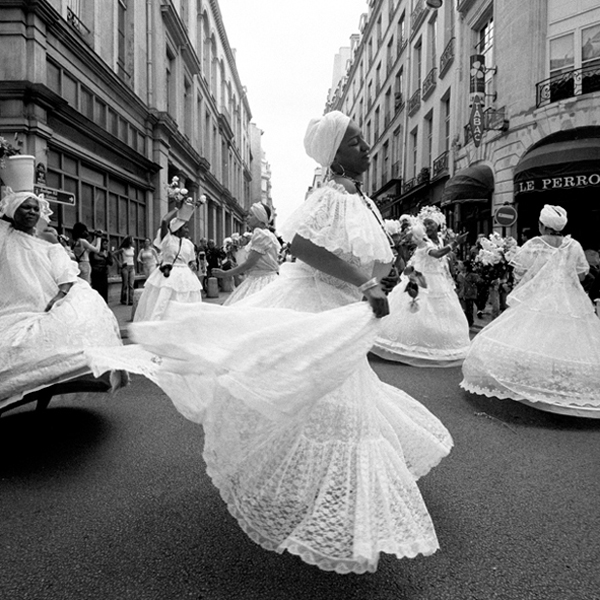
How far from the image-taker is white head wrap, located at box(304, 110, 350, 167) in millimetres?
2264

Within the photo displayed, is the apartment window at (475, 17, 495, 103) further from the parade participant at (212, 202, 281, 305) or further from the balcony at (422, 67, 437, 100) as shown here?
the parade participant at (212, 202, 281, 305)

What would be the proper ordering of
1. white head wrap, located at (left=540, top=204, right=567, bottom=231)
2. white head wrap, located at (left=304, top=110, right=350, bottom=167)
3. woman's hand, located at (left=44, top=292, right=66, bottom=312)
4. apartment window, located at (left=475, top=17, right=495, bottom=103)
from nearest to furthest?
white head wrap, located at (left=304, top=110, right=350, bottom=167) < woman's hand, located at (left=44, top=292, right=66, bottom=312) < white head wrap, located at (left=540, top=204, right=567, bottom=231) < apartment window, located at (left=475, top=17, right=495, bottom=103)

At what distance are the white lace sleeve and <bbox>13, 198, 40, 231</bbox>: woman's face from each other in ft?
7.90

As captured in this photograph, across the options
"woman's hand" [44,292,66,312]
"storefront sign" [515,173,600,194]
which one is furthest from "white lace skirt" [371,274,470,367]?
"storefront sign" [515,173,600,194]

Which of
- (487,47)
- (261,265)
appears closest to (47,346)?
(261,265)

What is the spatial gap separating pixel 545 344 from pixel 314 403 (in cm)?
329

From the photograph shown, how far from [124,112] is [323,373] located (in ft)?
54.2

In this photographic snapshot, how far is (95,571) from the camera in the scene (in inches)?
80.4

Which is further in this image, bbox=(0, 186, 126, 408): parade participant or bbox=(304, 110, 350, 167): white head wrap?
bbox=(0, 186, 126, 408): parade participant

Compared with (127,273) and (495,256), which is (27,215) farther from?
(127,273)

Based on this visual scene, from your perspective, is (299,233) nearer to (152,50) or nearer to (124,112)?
(124,112)

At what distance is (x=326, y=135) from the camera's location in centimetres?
228

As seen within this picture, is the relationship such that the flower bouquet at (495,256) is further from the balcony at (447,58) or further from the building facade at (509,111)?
the balcony at (447,58)

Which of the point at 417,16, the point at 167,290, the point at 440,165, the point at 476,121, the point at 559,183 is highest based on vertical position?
the point at 417,16
